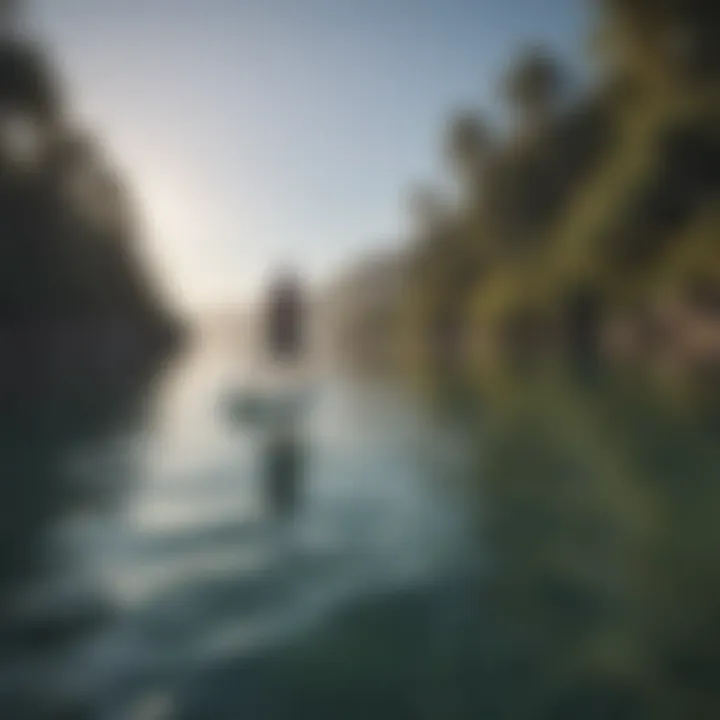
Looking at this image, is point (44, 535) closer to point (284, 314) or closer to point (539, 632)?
point (539, 632)

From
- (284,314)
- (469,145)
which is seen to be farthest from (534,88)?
(284,314)

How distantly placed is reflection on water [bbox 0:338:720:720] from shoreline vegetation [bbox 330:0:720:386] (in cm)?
996

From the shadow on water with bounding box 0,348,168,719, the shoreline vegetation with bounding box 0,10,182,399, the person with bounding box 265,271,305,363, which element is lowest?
the shadow on water with bounding box 0,348,168,719

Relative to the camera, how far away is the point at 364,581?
323 centimetres

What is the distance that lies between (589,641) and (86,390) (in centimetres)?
1226

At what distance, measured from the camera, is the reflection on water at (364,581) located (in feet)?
7.21

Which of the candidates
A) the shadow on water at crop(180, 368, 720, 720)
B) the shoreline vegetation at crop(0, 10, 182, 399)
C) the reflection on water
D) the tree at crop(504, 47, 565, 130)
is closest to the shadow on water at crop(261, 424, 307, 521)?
the reflection on water

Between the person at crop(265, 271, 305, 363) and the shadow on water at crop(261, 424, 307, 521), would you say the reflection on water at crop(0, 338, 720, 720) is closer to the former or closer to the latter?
the shadow on water at crop(261, 424, 307, 521)

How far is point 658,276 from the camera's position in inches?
771

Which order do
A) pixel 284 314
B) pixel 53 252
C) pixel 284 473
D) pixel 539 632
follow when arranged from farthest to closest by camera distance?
pixel 53 252 < pixel 284 314 < pixel 284 473 < pixel 539 632

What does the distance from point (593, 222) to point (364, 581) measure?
19.0 m

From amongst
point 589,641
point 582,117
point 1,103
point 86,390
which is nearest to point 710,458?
point 589,641

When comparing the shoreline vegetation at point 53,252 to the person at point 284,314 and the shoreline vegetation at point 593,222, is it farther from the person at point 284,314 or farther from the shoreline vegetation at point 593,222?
the shoreline vegetation at point 593,222

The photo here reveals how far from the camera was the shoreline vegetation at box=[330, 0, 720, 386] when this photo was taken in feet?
58.0
